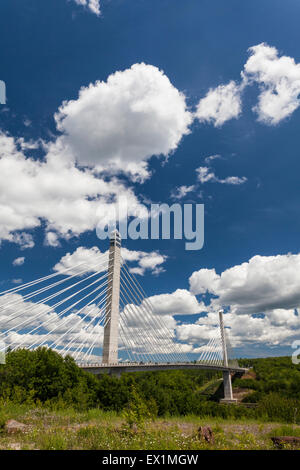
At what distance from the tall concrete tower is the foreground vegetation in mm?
8140

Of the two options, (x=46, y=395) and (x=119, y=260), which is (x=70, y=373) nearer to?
(x=46, y=395)

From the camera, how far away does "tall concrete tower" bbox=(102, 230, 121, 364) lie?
4635 centimetres

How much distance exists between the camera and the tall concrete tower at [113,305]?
4635 centimetres

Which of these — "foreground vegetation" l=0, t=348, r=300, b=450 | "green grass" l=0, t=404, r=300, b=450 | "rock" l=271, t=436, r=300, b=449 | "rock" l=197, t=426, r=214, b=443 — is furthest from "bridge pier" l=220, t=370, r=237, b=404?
"rock" l=197, t=426, r=214, b=443

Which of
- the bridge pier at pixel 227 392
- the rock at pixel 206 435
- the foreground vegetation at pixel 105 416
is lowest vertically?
the bridge pier at pixel 227 392

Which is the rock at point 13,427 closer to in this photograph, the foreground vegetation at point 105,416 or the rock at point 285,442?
the foreground vegetation at point 105,416

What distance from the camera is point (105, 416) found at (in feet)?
47.6

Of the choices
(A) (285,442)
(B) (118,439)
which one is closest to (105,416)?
(B) (118,439)

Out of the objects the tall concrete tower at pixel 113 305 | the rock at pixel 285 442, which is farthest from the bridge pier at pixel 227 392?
the rock at pixel 285 442

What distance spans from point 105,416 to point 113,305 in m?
34.9

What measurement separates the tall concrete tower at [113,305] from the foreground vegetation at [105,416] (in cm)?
814

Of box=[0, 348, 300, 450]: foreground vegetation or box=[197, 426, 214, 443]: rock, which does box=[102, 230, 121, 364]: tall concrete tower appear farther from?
box=[197, 426, 214, 443]: rock

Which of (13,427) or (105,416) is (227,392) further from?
(13,427)
